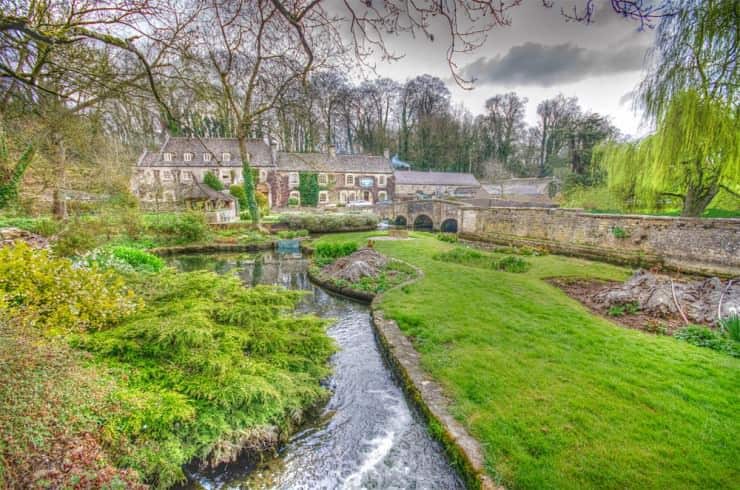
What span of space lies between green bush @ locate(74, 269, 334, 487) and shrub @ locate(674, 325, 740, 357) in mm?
5646

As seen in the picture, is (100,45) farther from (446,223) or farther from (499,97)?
(499,97)

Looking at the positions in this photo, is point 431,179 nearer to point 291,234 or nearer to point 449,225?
point 449,225

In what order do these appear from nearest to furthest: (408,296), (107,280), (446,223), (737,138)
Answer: (107,280) → (408,296) → (737,138) → (446,223)

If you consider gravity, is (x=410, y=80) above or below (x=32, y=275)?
above

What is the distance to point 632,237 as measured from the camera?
434 inches

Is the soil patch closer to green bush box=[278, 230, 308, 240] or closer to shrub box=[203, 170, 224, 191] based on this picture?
green bush box=[278, 230, 308, 240]

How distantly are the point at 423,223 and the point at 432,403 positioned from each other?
24.9 m

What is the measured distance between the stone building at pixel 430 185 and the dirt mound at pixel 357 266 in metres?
29.6

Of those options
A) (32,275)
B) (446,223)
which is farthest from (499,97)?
(32,275)

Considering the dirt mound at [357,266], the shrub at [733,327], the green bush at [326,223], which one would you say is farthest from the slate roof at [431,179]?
the shrub at [733,327]

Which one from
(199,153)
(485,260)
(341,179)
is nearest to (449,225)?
(485,260)

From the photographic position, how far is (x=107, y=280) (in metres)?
4.47

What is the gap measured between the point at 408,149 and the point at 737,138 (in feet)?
140

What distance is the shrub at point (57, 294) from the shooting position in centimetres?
333
